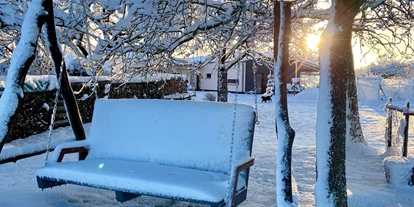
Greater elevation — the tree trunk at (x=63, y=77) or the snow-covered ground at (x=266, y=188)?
the tree trunk at (x=63, y=77)

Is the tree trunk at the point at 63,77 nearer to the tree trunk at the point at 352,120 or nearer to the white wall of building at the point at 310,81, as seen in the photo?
the tree trunk at the point at 352,120

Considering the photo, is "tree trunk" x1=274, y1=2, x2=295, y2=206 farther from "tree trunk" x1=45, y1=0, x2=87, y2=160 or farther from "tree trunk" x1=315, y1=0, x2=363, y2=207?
"tree trunk" x1=45, y1=0, x2=87, y2=160

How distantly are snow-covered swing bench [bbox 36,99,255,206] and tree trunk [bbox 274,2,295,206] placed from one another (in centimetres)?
29

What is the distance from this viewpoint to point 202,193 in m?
2.66

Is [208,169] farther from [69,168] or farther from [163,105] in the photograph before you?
[69,168]

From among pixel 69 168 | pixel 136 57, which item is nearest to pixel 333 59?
pixel 69 168

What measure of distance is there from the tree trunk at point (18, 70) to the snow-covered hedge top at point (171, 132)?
1.14 metres

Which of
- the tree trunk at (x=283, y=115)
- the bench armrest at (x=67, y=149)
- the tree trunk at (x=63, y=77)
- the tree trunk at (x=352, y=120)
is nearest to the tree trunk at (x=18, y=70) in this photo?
the tree trunk at (x=63, y=77)

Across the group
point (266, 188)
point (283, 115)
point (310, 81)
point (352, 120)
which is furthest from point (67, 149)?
point (310, 81)

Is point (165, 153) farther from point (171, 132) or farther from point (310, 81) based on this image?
point (310, 81)

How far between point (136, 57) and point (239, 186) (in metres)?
3.27

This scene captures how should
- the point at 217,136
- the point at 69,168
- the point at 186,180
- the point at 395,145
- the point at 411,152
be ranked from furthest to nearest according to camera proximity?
1. the point at 411,152
2. the point at 395,145
3. the point at 217,136
4. the point at 69,168
5. the point at 186,180

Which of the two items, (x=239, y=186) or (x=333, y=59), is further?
(x=239, y=186)

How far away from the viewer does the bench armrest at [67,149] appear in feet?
11.7
